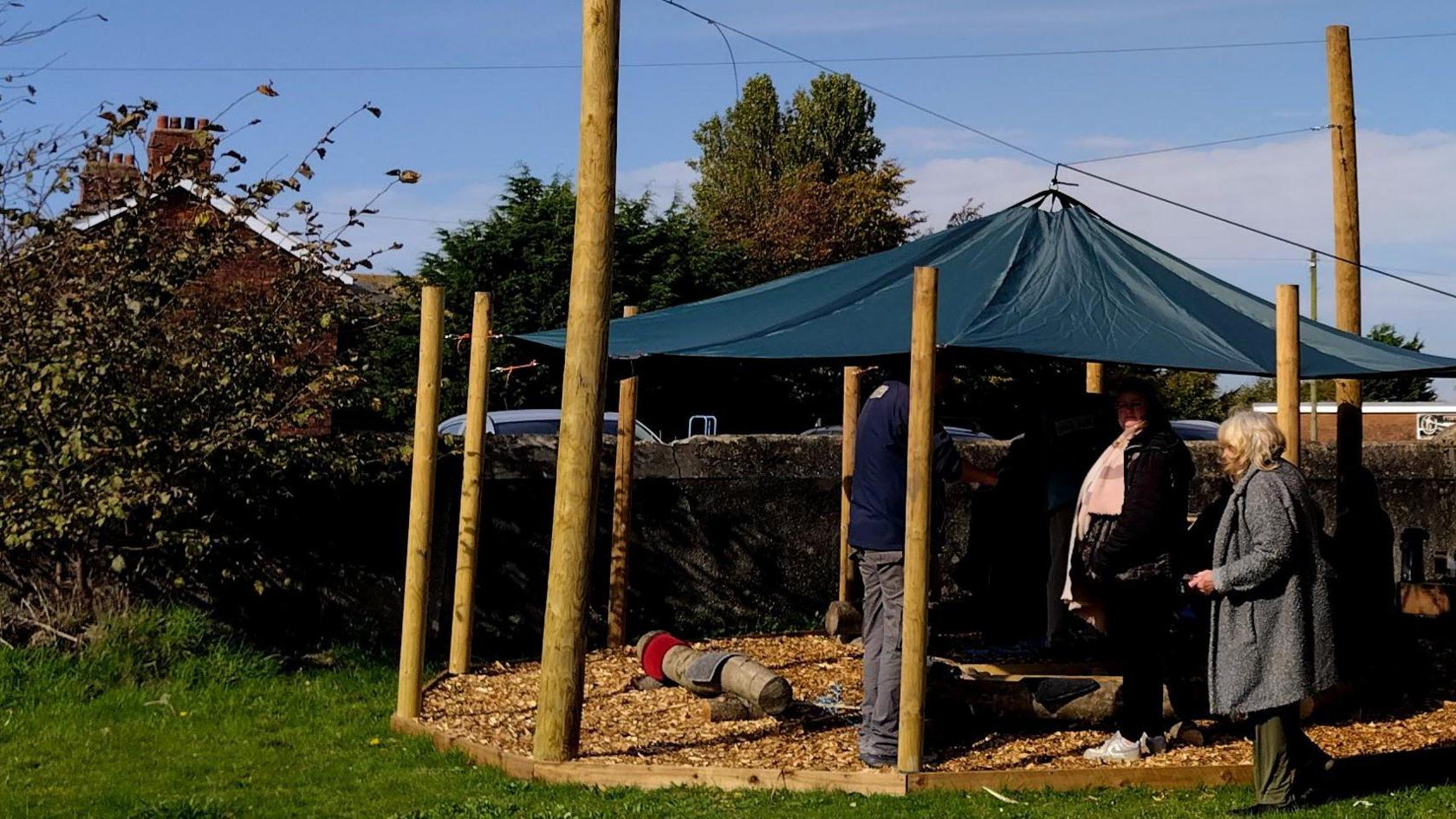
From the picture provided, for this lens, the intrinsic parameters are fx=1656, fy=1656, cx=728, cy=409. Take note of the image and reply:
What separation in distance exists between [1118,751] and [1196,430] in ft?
44.1

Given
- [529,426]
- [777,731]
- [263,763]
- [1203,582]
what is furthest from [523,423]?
[1203,582]

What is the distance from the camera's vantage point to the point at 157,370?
973 centimetres

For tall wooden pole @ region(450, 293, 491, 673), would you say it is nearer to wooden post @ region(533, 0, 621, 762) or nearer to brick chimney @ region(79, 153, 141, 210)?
wooden post @ region(533, 0, 621, 762)

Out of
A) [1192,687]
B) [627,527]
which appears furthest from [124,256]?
[1192,687]

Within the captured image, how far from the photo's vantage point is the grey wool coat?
21.0 ft

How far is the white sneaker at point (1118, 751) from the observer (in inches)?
292

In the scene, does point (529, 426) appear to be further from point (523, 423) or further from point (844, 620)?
point (844, 620)

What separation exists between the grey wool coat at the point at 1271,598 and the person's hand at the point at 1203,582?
47 mm

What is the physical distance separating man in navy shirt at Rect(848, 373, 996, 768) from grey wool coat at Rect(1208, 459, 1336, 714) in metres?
1.35

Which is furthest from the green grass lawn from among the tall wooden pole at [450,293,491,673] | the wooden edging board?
the tall wooden pole at [450,293,491,673]

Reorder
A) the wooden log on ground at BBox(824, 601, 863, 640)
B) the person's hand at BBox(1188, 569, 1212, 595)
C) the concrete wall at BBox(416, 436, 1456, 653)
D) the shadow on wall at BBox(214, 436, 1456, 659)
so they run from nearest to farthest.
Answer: the person's hand at BBox(1188, 569, 1212, 595) → the shadow on wall at BBox(214, 436, 1456, 659) → the wooden log on ground at BBox(824, 601, 863, 640) → the concrete wall at BBox(416, 436, 1456, 653)

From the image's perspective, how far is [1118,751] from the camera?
7.43 meters

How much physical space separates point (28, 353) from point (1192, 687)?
22.0 feet

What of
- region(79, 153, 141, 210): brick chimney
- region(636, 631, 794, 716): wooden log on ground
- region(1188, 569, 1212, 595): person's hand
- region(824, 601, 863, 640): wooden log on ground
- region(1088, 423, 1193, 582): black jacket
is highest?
region(79, 153, 141, 210): brick chimney
